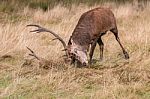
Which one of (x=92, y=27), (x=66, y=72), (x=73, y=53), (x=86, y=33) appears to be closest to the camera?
(x=66, y=72)

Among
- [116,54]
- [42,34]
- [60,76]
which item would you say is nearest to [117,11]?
[42,34]

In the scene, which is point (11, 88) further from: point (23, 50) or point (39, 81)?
point (23, 50)

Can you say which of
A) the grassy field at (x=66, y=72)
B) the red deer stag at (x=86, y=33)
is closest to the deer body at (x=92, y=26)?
the red deer stag at (x=86, y=33)

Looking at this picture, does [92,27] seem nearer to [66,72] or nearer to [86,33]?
[86,33]

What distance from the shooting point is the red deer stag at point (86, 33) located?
8.11m

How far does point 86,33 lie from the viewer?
28.4 ft

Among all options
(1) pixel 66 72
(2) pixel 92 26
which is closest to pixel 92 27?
(2) pixel 92 26

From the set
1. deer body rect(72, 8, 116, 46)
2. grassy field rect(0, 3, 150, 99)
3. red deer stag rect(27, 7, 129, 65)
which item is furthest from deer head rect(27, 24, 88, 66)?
deer body rect(72, 8, 116, 46)

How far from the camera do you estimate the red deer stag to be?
811 centimetres

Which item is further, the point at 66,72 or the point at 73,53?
the point at 73,53

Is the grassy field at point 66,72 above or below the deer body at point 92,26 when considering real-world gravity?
below

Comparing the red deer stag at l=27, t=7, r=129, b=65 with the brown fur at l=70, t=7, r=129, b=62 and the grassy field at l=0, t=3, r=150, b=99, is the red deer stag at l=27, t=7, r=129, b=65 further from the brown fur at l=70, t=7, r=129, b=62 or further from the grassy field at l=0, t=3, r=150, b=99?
the grassy field at l=0, t=3, r=150, b=99

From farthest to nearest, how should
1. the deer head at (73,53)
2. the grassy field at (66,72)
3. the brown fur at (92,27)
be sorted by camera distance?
the brown fur at (92,27), the deer head at (73,53), the grassy field at (66,72)

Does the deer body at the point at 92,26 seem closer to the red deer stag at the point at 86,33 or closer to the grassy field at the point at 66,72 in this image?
the red deer stag at the point at 86,33
